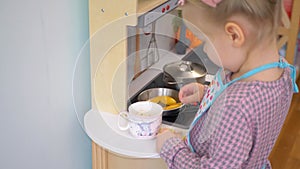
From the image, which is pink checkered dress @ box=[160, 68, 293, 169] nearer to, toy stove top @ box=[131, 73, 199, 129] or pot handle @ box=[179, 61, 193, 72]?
toy stove top @ box=[131, 73, 199, 129]

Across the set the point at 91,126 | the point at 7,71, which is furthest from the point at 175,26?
the point at 7,71

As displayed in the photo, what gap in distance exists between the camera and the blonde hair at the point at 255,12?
87 centimetres

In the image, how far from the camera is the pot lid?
4.61ft

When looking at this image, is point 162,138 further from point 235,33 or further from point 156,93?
point 235,33

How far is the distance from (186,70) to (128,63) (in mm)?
198

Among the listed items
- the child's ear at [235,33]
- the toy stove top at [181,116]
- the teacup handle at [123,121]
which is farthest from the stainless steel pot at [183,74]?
the child's ear at [235,33]

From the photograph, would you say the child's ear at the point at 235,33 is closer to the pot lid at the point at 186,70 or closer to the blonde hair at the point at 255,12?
the blonde hair at the point at 255,12

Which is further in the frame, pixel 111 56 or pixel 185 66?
pixel 185 66

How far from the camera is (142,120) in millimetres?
1238

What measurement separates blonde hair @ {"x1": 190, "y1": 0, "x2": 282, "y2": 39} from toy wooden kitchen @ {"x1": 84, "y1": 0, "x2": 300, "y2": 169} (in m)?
0.34

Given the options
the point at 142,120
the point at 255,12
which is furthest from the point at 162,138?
the point at 255,12

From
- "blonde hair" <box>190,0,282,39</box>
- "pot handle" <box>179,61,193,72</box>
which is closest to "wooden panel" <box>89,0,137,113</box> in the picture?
"pot handle" <box>179,61,193,72</box>

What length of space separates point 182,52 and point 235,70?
51 cm

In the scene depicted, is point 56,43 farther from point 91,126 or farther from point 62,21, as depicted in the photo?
point 91,126
